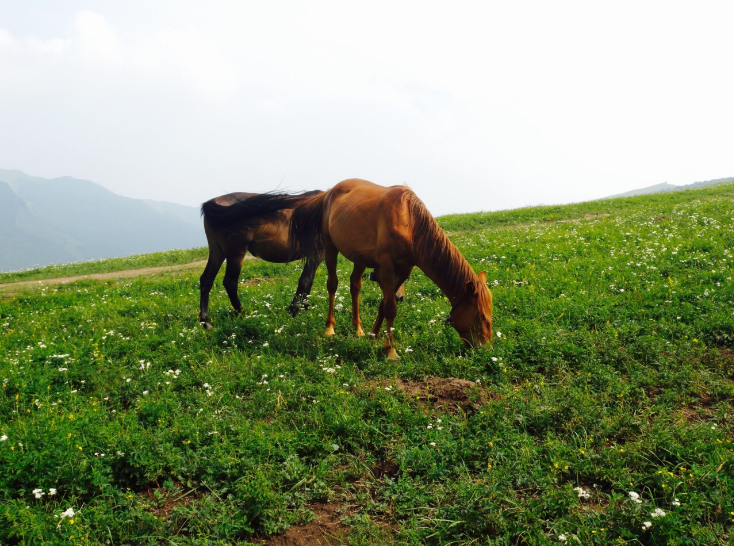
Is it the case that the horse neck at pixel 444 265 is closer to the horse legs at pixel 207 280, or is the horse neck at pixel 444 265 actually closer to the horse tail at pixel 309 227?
the horse tail at pixel 309 227

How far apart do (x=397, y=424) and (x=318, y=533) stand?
4.89 feet

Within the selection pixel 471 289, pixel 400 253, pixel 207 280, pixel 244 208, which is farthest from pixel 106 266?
pixel 471 289

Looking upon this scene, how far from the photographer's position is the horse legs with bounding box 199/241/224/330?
8.77m

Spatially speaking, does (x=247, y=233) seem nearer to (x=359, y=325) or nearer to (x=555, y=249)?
(x=359, y=325)

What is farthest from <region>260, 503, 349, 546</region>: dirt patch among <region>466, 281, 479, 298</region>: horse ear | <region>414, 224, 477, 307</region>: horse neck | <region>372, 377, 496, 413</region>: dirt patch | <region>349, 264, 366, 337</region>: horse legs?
<region>349, 264, 366, 337</region>: horse legs

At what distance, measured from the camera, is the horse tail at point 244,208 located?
29.5ft

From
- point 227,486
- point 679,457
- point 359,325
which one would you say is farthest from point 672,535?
point 359,325

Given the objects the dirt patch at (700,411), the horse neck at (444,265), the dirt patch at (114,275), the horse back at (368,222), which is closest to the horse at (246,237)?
the horse back at (368,222)

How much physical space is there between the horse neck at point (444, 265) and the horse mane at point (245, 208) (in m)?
3.68

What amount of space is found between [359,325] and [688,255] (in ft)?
22.2

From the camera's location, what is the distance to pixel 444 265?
21.8ft

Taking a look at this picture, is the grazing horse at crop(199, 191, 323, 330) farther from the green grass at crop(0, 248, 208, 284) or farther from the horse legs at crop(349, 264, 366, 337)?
the green grass at crop(0, 248, 208, 284)

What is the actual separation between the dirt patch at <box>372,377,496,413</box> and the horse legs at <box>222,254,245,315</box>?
438cm

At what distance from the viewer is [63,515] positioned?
3.40 meters
